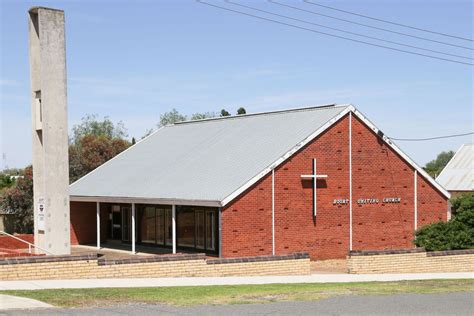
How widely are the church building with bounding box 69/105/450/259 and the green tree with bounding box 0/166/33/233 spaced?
863 centimetres

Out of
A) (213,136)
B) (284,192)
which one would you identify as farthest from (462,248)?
(213,136)

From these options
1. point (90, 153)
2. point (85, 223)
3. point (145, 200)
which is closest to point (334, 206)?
point (145, 200)

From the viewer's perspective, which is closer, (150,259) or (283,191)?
(150,259)

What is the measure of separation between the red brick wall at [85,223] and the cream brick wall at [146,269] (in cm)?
1761

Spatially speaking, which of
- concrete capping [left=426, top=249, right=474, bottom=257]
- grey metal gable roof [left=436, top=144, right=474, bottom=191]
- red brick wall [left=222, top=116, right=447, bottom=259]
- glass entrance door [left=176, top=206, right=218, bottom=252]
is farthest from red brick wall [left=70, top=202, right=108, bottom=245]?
grey metal gable roof [left=436, top=144, right=474, bottom=191]

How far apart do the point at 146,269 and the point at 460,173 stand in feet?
149

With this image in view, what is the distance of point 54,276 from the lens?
64.7 ft

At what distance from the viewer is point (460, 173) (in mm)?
61531

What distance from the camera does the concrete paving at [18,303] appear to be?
1440 cm

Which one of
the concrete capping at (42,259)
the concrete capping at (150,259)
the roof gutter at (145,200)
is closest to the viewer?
the concrete capping at (42,259)

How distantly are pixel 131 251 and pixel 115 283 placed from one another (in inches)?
591

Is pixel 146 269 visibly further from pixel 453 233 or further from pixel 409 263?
pixel 453 233

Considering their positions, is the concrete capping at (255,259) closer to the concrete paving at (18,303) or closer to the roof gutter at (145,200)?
the roof gutter at (145,200)

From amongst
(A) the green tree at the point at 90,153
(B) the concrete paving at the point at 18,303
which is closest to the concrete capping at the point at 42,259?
(B) the concrete paving at the point at 18,303
